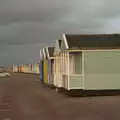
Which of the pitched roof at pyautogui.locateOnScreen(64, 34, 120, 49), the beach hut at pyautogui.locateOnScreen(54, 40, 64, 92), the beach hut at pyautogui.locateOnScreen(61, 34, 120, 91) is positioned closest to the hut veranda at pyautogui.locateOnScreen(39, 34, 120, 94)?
the beach hut at pyautogui.locateOnScreen(61, 34, 120, 91)

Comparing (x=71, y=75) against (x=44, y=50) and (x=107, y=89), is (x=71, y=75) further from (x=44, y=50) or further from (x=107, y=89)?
(x=44, y=50)

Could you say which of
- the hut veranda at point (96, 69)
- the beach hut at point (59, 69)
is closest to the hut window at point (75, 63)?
the hut veranda at point (96, 69)

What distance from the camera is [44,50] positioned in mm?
57469

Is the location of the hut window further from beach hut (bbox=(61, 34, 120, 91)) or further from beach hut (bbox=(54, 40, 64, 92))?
beach hut (bbox=(54, 40, 64, 92))

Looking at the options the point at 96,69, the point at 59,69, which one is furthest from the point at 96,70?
the point at 59,69

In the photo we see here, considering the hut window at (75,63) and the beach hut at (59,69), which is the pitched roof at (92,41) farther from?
the beach hut at (59,69)

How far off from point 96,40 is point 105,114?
17.6 metres

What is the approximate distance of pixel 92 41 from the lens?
35875mm

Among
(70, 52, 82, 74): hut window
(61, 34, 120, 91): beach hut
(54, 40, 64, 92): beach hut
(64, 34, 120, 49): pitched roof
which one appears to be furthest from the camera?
(54, 40, 64, 92): beach hut

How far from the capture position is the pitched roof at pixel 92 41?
34.5 m

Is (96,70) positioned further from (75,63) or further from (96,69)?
(75,63)

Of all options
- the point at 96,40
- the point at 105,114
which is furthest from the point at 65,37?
the point at 105,114

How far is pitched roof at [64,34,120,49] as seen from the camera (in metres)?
34.5

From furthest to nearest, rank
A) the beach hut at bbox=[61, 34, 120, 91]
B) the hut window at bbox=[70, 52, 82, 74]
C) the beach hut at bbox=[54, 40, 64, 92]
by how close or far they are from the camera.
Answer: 1. the beach hut at bbox=[54, 40, 64, 92]
2. the hut window at bbox=[70, 52, 82, 74]
3. the beach hut at bbox=[61, 34, 120, 91]
